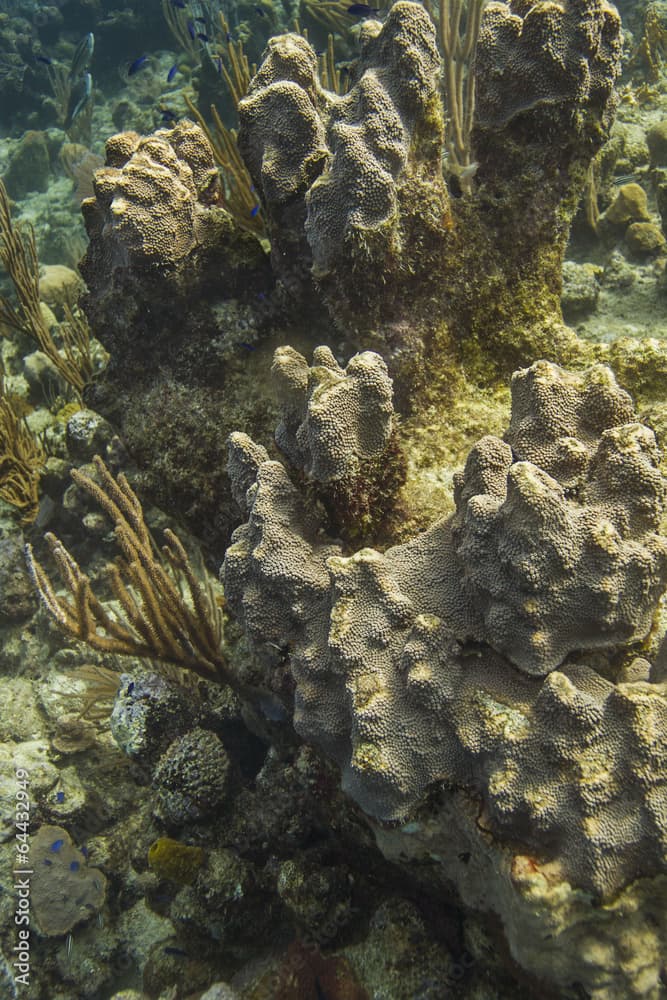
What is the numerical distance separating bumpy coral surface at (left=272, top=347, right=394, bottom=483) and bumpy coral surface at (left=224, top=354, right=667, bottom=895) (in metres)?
0.25

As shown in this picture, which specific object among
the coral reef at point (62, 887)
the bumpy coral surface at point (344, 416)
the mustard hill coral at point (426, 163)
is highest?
the mustard hill coral at point (426, 163)

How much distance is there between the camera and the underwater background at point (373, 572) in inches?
58.9

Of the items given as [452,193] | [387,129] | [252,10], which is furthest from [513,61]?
[252,10]

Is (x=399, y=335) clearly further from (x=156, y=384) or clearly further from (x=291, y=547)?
(x=156, y=384)

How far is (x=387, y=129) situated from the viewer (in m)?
2.10

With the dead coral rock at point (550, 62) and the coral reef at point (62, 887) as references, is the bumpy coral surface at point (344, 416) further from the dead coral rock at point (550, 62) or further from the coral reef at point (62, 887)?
the coral reef at point (62, 887)

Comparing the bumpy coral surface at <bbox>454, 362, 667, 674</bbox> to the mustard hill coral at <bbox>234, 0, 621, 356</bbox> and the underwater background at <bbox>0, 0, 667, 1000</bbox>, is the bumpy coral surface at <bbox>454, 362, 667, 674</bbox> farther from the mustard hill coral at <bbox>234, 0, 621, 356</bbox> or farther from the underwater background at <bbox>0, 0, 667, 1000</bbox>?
the mustard hill coral at <bbox>234, 0, 621, 356</bbox>

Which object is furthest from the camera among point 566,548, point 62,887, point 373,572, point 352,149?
point 62,887

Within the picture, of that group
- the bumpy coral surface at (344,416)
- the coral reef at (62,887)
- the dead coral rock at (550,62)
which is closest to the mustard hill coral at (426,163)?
the dead coral rock at (550,62)

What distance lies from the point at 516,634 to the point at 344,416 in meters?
0.84

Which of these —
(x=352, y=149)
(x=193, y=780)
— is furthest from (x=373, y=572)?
(x=193, y=780)

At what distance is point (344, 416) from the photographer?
1850mm

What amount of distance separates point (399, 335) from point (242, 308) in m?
0.88

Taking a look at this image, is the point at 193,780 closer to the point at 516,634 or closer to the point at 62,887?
the point at 62,887
